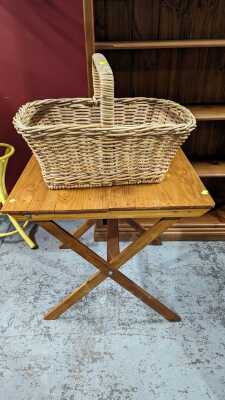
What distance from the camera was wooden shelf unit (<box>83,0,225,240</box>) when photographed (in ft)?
4.96

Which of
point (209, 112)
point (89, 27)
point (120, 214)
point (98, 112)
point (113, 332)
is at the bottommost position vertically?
point (113, 332)

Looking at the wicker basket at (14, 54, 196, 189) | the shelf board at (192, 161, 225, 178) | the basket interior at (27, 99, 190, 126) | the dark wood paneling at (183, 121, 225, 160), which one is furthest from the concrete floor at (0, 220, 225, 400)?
the basket interior at (27, 99, 190, 126)

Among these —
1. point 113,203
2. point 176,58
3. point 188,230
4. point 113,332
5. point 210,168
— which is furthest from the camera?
point 188,230

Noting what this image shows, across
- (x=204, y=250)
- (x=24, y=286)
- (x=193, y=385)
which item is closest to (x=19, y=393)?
(x=24, y=286)

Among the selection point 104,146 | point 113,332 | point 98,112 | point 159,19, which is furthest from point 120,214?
point 159,19

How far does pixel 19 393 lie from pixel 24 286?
1.82 ft

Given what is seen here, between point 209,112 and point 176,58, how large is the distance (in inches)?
13.6

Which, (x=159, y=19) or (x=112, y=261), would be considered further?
(x=159, y=19)

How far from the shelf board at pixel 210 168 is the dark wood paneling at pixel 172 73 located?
0.36 m

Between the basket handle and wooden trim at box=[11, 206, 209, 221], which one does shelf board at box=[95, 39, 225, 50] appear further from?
wooden trim at box=[11, 206, 209, 221]

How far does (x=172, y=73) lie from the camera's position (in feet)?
5.61

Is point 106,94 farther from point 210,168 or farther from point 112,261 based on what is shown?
point 210,168

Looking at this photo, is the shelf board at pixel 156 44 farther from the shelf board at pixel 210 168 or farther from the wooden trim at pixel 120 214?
the wooden trim at pixel 120 214

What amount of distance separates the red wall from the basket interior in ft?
1.94
